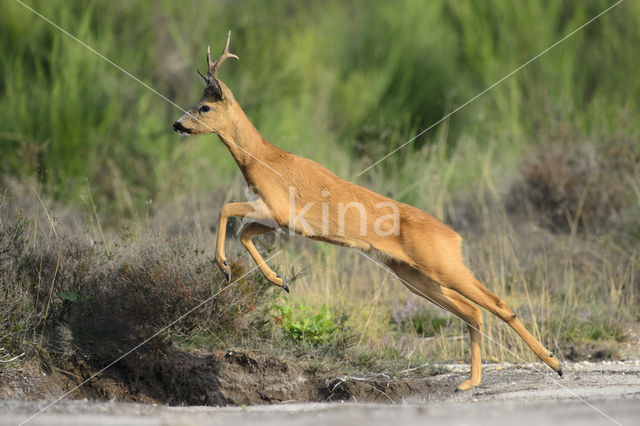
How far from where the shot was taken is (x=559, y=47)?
1733 centimetres

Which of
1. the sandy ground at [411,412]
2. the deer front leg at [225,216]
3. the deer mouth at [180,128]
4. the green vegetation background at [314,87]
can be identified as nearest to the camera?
the sandy ground at [411,412]

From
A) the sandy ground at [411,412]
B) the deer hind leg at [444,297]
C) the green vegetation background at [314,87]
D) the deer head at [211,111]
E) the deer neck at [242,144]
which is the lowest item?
the sandy ground at [411,412]

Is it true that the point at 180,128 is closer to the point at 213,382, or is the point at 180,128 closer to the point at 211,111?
the point at 211,111

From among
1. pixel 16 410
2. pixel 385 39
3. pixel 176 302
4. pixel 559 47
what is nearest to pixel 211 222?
pixel 176 302

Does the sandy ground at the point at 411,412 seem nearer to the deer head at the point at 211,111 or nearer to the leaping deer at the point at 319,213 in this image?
A: the leaping deer at the point at 319,213

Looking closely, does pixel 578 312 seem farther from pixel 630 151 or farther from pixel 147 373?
pixel 147 373

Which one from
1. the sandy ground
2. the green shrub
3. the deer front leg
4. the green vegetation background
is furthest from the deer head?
the green vegetation background

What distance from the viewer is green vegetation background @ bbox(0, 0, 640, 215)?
13.6m

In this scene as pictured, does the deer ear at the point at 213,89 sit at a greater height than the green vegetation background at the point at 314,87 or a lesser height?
lesser

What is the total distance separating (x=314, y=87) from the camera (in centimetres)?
1858

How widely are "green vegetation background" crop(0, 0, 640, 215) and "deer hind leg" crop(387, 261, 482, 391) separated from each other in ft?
15.7

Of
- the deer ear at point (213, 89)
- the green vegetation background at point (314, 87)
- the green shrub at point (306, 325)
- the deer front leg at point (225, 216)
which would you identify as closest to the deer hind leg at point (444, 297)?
the green shrub at point (306, 325)

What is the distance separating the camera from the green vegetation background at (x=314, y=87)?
13641 millimetres

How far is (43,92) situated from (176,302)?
785 cm
